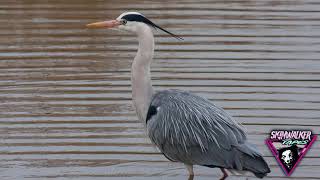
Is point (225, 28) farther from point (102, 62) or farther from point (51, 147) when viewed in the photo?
point (51, 147)

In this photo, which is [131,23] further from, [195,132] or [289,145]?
[289,145]

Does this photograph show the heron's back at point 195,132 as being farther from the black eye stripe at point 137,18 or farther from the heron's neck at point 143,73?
the black eye stripe at point 137,18

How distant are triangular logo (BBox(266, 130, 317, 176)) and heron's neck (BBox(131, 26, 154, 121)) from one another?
136cm

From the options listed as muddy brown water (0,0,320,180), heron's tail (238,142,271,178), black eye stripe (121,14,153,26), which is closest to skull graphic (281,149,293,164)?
muddy brown water (0,0,320,180)

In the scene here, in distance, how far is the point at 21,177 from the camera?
31.9 feet

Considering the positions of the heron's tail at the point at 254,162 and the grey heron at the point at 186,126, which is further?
the grey heron at the point at 186,126

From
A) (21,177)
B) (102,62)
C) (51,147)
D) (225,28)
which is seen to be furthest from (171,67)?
(21,177)

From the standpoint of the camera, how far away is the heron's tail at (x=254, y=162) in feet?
29.3

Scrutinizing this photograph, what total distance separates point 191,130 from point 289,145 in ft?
4.13

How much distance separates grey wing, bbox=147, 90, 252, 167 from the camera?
9.25 m

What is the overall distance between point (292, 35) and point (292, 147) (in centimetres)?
408

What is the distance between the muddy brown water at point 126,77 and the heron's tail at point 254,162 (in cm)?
70

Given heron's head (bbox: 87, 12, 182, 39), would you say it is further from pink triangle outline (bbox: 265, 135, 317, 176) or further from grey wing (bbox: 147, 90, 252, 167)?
pink triangle outline (bbox: 265, 135, 317, 176)

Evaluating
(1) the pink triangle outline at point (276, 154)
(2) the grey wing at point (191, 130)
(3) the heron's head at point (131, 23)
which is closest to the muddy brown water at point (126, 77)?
(1) the pink triangle outline at point (276, 154)
